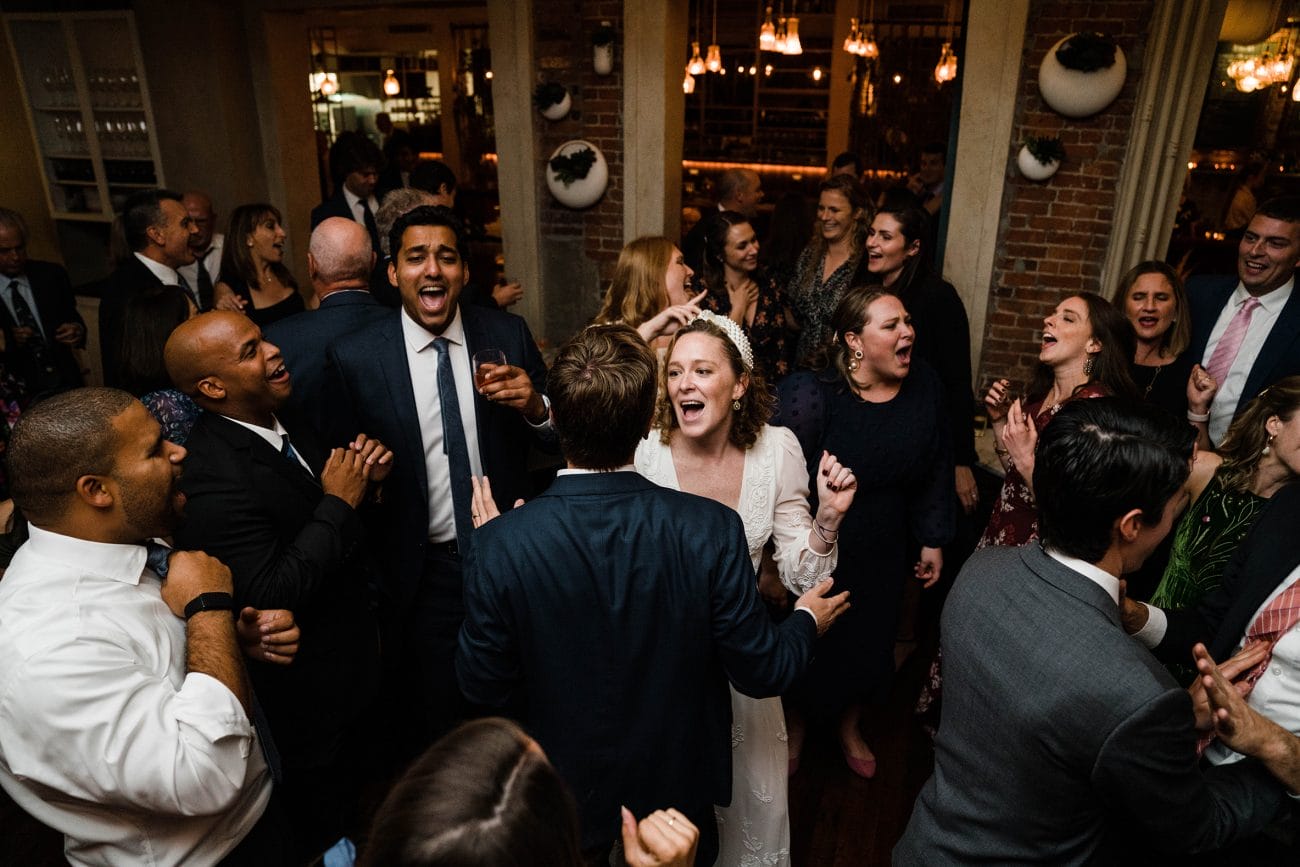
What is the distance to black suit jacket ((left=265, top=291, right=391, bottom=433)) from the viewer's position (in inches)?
108

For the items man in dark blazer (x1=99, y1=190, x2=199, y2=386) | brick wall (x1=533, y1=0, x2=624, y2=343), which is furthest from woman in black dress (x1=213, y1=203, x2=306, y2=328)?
brick wall (x1=533, y1=0, x2=624, y2=343)

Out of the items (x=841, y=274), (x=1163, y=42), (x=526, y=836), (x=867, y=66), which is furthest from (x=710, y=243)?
(x=867, y=66)

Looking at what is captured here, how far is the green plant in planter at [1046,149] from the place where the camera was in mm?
4156

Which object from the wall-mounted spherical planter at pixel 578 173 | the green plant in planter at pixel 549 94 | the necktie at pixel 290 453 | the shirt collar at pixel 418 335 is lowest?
the necktie at pixel 290 453

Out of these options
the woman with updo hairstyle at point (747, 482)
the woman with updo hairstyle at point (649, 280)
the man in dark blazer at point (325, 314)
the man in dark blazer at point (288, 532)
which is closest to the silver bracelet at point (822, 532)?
the woman with updo hairstyle at point (747, 482)

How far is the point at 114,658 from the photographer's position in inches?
54.5

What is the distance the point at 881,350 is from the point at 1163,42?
8.74 ft

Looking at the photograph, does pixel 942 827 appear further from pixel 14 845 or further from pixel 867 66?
pixel 867 66

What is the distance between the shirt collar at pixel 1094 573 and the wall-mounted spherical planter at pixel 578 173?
414cm

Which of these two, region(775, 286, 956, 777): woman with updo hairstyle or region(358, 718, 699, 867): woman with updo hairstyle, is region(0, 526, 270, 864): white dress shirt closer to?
region(358, 718, 699, 867): woman with updo hairstyle

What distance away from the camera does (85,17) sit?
19.5ft

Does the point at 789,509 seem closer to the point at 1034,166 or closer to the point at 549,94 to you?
the point at 1034,166

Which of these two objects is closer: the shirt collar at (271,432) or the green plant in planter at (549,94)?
the shirt collar at (271,432)

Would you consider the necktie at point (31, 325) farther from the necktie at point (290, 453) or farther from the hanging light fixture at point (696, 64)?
the hanging light fixture at point (696, 64)
